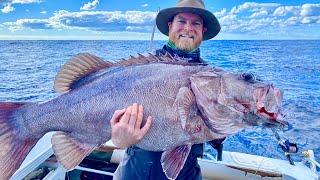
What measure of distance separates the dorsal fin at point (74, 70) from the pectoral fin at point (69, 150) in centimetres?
37

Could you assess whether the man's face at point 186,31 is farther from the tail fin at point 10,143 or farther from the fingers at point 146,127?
the tail fin at point 10,143

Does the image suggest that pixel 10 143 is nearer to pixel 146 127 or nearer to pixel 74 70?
pixel 74 70

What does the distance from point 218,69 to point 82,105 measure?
102cm

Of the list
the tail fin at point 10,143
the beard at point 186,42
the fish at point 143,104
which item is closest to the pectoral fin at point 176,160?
the fish at point 143,104

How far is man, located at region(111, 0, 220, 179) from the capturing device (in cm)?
272

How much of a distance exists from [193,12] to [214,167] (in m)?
2.59

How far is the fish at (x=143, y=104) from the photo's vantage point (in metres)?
2.61

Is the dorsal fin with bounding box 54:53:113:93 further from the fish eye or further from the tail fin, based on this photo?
the fish eye

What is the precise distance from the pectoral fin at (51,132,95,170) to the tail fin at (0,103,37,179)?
7.4 inches

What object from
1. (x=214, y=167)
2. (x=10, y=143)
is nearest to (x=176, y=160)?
(x=10, y=143)

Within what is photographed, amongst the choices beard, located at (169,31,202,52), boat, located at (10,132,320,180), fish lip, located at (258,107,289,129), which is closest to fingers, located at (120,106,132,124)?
fish lip, located at (258,107,289,129)

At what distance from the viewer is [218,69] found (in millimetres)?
2734

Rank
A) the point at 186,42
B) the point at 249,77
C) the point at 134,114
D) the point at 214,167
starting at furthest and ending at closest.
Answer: the point at 214,167 → the point at 186,42 → the point at 134,114 → the point at 249,77

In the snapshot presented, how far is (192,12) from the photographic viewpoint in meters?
3.81
